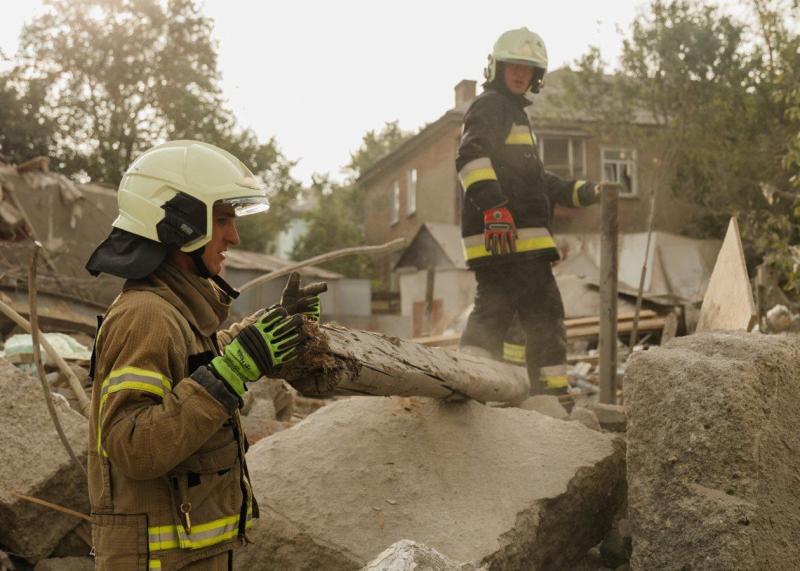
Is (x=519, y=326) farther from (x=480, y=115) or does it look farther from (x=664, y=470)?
(x=664, y=470)

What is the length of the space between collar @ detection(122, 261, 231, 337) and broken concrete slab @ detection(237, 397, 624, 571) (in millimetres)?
1108

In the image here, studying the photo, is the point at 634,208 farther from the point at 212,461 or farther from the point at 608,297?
the point at 212,461

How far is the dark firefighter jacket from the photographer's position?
4.90 metres

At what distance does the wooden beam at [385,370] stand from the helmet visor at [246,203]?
1.26 ft

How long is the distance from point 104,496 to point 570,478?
200 cm

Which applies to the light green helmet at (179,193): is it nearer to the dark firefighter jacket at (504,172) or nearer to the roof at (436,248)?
the dark firefighter jacket at (504,172)

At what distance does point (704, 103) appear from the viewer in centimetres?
1819

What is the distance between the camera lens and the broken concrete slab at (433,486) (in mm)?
2986

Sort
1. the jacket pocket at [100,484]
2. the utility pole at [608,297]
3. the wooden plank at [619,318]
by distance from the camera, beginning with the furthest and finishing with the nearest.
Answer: the wooden plank at [619,318]
the utility pole at [608,297]
the jacket pocket at [100,484]

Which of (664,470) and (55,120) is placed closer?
(664,470)

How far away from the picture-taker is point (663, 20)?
18.5 metres

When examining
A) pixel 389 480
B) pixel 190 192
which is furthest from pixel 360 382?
pixel 190 192

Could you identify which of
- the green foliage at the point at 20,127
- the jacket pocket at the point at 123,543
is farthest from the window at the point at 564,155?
the jacket pocket at the point at 123,543

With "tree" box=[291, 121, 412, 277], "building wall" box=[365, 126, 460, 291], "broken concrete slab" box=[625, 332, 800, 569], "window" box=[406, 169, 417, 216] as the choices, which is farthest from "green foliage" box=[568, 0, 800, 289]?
"broken concrete slab" box=[625, 332, 800, 569]
